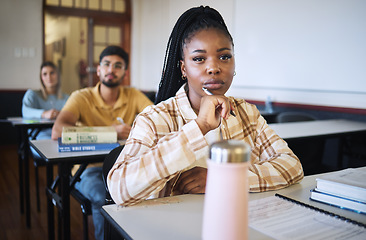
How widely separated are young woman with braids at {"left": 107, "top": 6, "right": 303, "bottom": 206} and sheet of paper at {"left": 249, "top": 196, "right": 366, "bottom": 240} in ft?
0.55

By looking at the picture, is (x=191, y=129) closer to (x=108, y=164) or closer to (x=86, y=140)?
(x=108, y=164)

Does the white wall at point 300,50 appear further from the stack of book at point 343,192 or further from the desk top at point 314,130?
the stack of book at point 343,192

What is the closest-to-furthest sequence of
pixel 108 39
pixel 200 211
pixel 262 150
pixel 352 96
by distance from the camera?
pixel 200 211
pixel 262 150
pixel 352 96
pixel 108 39

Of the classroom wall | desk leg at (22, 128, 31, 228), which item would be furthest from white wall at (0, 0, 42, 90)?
desk leg at (22, 128, 31, 228)

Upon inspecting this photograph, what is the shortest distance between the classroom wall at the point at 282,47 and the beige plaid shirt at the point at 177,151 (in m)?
2.31

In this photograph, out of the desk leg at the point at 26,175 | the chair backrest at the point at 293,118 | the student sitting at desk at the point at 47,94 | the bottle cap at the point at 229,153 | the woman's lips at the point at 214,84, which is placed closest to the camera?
the bottle cap at the point at 229,153

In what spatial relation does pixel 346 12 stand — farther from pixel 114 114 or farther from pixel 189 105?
pixel 189 105

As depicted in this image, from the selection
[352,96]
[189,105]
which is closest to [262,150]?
[189,105]

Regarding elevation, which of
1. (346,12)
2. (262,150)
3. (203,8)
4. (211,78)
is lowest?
(262,150)

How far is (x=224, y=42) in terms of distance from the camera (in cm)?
114

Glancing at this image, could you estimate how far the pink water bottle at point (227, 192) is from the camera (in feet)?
1.72

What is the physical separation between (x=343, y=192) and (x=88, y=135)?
4.23ft

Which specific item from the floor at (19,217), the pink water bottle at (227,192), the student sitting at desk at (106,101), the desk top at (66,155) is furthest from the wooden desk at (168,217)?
the floor at (19,217)

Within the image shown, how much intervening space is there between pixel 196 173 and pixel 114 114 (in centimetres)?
165
